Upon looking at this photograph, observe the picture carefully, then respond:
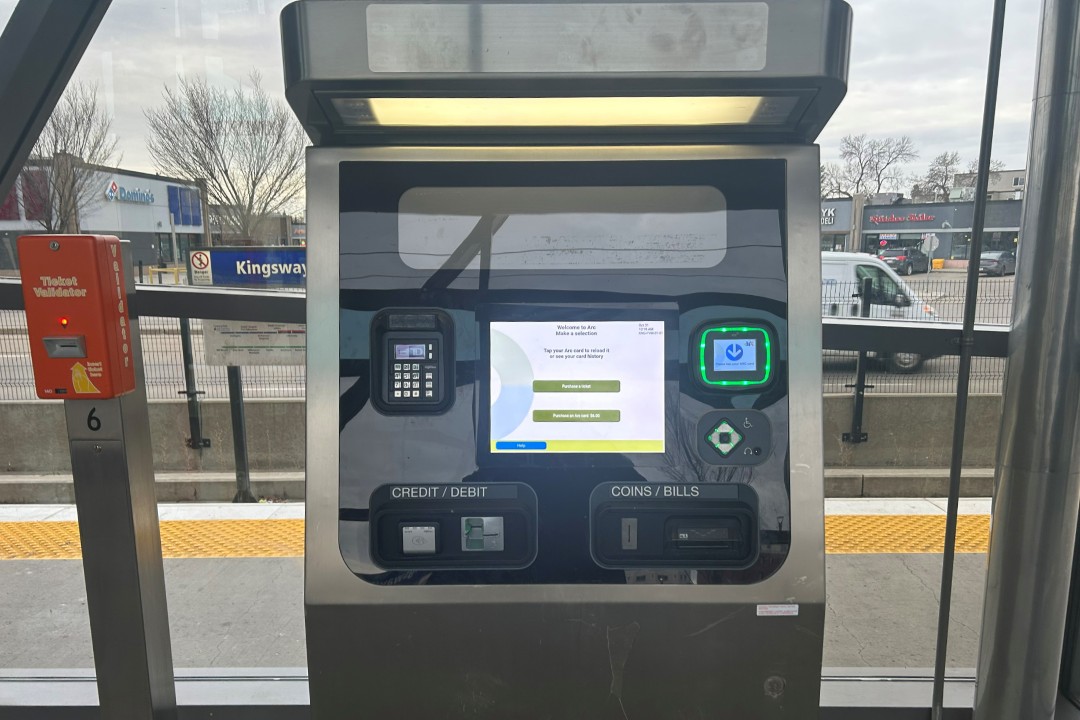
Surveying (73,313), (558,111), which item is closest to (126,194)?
(73,313)

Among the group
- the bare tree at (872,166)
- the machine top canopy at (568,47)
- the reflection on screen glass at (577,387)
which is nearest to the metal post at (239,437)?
the reflection on screen glass at (577,387)

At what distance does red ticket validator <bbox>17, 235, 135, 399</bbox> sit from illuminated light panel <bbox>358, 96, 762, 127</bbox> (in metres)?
0.69

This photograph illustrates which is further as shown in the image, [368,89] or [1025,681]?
[1025,681]

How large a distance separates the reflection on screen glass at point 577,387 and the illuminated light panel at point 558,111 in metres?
0.34

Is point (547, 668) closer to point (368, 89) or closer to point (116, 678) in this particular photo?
point (368, 89)

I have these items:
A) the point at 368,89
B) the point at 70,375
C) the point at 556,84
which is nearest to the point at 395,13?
the point at 368,89

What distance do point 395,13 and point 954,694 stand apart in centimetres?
233

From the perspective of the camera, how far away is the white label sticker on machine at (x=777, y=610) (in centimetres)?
121

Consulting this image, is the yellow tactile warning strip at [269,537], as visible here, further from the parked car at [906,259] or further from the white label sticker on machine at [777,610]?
the white label sticker on machine at [777,610]

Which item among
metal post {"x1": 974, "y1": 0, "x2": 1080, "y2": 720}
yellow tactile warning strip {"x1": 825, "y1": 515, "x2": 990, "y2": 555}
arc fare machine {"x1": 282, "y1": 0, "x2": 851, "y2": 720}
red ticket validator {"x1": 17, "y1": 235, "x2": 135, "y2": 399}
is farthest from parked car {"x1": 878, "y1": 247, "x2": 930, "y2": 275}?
red ticket validator {"x1": 17, "y1": 235, "x2": 135, "y2": 399}

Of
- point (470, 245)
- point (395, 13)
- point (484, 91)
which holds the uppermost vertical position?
point (395, 13)

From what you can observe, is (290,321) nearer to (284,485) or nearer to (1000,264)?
(284,485)

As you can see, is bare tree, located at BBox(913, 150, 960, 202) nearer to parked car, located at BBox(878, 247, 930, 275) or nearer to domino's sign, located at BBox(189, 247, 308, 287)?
parked car, located at BBox(878, 247, 930, 275)

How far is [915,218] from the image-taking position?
2.09 meters
